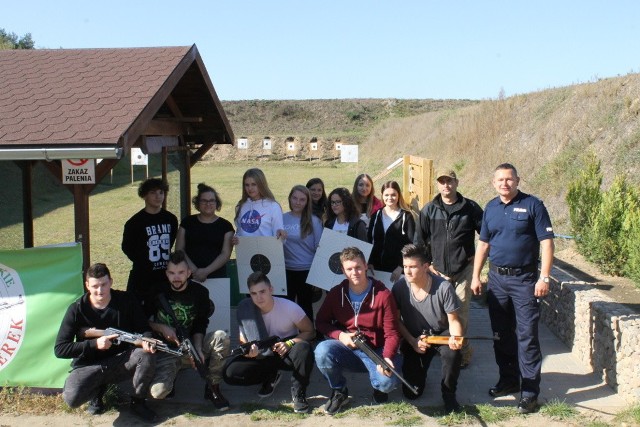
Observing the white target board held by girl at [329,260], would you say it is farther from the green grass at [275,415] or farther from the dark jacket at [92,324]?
the dark jacket at [92,324]

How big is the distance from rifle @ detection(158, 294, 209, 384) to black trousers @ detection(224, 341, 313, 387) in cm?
19

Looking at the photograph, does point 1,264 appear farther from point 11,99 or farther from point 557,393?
point 557,393

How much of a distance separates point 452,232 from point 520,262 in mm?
673

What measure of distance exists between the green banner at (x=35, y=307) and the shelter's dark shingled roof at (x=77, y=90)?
0.91 metres

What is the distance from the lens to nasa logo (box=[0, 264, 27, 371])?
496 centimetres

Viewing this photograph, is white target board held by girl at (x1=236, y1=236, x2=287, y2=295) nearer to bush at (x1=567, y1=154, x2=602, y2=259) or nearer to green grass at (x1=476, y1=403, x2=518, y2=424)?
green grass at (x1=476, y1=403, x2=518, y2=424)

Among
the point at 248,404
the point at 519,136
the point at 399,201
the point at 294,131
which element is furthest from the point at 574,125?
the point at 294,131

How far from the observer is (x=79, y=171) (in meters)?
5.05

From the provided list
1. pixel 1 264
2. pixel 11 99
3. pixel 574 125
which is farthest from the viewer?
pixel 574 125

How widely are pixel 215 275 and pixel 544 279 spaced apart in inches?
107

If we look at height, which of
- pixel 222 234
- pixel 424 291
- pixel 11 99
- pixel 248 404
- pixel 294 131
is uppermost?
pixel 294 131

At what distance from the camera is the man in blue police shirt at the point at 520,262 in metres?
4.68

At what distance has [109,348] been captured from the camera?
4688 mm

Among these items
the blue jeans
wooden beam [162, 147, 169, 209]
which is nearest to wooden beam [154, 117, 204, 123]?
wooden beam [162, 147, 169, 209]
